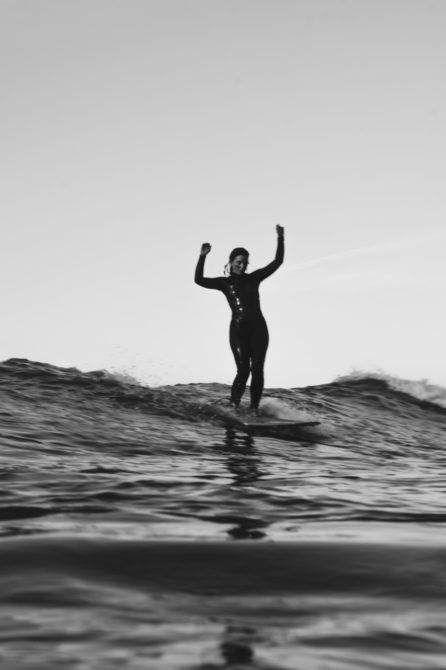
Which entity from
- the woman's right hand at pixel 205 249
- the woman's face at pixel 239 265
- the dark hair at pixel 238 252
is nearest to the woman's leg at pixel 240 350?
the woman's face at pixel 239 265

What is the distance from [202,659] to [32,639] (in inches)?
20.5

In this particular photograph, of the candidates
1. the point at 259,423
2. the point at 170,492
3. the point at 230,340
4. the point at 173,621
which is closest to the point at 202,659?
the point at 173,621

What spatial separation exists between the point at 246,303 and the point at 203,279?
71 cm

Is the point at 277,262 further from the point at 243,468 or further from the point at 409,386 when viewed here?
the point at 409,386

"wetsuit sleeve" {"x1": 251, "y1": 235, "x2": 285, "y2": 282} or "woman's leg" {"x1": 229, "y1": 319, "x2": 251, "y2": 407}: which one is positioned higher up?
"wetsuit sleeve" {"x1": 251, "y1": 235, "x2": 285, "y2": 282}

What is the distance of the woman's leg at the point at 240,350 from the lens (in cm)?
1080

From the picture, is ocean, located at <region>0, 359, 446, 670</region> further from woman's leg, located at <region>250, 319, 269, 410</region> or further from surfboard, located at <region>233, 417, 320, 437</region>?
woman's leg, located at <region>250, 319, 269, 410</region>

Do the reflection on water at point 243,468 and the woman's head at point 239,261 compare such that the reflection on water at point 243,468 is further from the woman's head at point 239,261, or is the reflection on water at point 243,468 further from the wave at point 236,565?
the woman's head at point 239,261

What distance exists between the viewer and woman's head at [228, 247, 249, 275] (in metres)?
10.8

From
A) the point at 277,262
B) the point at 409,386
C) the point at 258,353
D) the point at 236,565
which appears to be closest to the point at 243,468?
the point at 236,565

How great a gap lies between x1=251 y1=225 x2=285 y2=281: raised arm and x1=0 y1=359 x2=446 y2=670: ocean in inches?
119

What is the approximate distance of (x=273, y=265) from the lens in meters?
10.8

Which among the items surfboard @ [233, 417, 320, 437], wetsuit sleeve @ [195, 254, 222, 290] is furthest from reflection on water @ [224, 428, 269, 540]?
wetsuit sleeve @ [195, 254, 222, 290]

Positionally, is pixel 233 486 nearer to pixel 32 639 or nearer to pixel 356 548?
pixel 356 548
